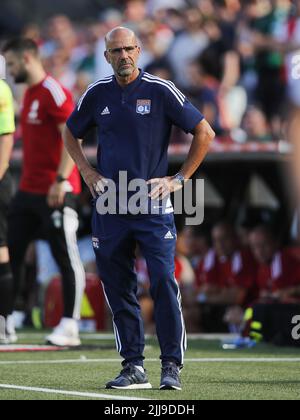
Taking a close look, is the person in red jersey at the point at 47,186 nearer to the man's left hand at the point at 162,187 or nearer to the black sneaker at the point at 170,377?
the man's left hand at the point at 162,187

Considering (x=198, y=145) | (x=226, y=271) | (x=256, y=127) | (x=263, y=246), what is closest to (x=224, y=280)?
(x=226, y=271)

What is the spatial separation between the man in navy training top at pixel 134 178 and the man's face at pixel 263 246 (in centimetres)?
565

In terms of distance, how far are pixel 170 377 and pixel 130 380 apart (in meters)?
0.27

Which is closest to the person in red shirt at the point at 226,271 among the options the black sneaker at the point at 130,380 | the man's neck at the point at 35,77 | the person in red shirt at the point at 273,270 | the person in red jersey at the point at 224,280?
the person in red jersey at the point at 224,280

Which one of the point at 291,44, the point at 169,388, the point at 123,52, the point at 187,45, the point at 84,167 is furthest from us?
the point at 187,45

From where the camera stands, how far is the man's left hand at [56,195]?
10.0m

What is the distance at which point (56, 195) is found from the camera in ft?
33.1

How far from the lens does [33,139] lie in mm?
10438

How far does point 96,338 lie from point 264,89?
4.10 m

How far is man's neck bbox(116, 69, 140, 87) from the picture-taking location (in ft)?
23.3

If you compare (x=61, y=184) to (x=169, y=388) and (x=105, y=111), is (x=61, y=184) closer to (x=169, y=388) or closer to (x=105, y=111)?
(x=105, y=111)

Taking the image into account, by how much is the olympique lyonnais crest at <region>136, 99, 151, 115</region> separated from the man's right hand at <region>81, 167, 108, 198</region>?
451 mm

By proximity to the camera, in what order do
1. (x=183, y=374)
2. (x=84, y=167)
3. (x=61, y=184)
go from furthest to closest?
(x=61, y=184), (x=183, y=374), (x=84, y=167)

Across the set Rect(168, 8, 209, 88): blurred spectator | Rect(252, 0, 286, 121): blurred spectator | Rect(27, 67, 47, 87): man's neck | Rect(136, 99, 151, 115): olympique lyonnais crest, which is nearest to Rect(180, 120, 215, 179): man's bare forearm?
Rect(136, 99, 151, 115): olympique lyonnais crest
